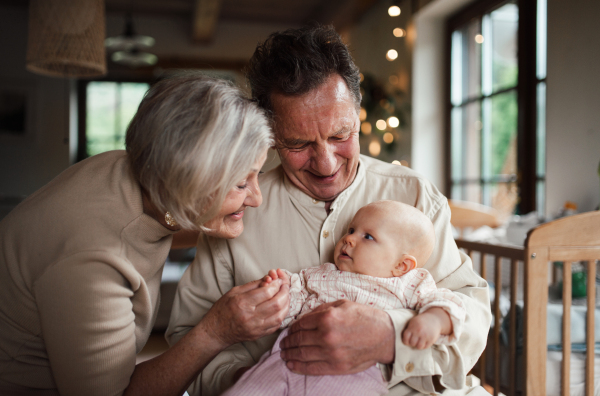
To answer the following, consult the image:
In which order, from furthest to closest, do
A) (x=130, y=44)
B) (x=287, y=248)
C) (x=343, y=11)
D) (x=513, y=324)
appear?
(x=343, y=11) → (x=130, y=44) → (x=513, y=324) → (x=287, y=248)

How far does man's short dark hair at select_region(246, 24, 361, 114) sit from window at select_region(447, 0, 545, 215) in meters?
2.66

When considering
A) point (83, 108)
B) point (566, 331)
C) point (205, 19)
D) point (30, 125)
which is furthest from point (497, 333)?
point (30, 125)

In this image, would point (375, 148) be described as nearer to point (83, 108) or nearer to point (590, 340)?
point (590, 340)

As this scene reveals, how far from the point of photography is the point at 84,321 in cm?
104

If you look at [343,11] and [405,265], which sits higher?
[343,11]

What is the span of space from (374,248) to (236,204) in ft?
1.25

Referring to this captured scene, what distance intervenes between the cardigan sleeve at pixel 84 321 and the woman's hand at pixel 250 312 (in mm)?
226

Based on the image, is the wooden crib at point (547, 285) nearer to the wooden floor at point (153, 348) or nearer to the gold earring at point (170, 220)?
the gold earring at point (170, 220)

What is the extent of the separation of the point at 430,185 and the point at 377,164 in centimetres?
19

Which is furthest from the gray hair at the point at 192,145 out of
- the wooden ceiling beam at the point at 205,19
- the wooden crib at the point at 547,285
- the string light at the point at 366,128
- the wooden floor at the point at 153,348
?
the wooden ceiling beam at the point at 205,19

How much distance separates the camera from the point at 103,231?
1102mm

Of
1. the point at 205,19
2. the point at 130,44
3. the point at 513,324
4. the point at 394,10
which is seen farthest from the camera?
the point at 205,19

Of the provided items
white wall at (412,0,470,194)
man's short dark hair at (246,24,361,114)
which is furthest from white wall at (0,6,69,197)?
man's short dark hair at (246,24,361,114)

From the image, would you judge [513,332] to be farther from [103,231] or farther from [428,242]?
[103,231]
